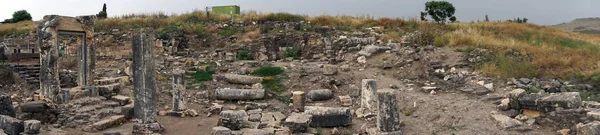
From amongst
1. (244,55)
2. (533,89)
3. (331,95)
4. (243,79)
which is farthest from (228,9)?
(533,89)

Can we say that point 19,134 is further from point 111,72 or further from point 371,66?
point 371,66

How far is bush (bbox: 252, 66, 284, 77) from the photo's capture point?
1725 centimetres

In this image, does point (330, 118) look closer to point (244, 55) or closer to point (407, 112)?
point (407, 112)

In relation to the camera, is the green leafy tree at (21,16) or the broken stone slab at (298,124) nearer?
the broken stone slab at (298,124)

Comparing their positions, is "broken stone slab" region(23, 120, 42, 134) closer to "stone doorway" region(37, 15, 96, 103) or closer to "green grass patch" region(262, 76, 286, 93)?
"stone doorway" region(37, 15, 96, 103)

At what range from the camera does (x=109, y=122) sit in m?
11.6

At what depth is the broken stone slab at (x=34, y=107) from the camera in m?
12.0

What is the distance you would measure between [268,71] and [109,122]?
22.8ft

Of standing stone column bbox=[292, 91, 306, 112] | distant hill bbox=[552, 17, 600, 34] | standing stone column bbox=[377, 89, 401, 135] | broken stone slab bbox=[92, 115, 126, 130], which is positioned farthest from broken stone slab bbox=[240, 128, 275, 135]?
distant hill bbox=[552, 17, 600, 34]

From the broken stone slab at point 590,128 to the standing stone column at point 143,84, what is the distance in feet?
28.9

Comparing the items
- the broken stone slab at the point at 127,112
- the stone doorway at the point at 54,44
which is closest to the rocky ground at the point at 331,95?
the broken stone slab at the point at 127,112

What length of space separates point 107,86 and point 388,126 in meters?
9.44

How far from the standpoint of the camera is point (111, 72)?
18781mm

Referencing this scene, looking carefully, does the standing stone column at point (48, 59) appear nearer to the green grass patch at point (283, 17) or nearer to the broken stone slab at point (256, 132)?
the broken stone slab at point (256, 132)
